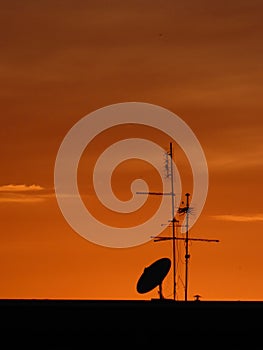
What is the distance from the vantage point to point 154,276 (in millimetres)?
150625

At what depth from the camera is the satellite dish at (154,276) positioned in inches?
5914

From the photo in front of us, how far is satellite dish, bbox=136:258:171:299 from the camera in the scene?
150225 millimetres
